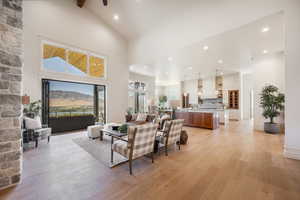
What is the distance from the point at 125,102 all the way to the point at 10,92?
5.99 metres

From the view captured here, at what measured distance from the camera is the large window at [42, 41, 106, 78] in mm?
5341

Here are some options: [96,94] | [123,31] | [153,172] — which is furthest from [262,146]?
[123,31]

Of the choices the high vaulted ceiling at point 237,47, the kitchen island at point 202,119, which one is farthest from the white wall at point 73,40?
the kitchen island at point 202,119

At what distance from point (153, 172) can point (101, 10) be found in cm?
725

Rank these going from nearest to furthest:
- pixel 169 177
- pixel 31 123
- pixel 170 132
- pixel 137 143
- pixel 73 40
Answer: pixel 169 177, pixel 137 143, pixel 170 132, pixel 31 123, pixel 73 40

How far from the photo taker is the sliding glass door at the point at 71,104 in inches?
215

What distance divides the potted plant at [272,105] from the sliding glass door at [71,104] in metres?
7.60

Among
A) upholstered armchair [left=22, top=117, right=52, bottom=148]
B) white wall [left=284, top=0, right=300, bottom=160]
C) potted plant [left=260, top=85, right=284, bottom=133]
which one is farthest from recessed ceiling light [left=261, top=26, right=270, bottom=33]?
upholstered armchair [left=22, top=117, right=52, bottom=148]

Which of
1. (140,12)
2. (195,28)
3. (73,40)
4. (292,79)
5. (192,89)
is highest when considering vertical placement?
(140,12)

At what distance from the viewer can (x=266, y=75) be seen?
6004 mm

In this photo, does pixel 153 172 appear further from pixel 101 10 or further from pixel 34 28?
pixel 101 10

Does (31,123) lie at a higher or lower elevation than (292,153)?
higher

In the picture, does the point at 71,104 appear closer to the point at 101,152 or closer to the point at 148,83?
the point at 101,152

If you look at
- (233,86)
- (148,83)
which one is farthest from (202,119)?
(148,83)
